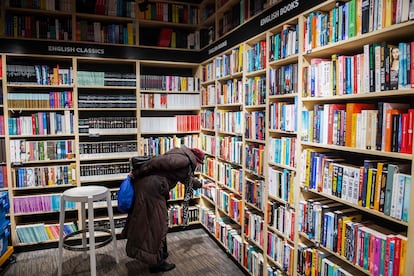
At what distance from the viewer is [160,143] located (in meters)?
4.14

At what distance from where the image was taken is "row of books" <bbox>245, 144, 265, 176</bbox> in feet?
9.09

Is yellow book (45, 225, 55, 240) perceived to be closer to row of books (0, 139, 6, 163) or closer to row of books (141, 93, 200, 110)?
row of books (0, 139, 6, 163)

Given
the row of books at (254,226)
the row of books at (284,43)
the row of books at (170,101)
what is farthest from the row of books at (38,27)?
the row of books at (254,226)

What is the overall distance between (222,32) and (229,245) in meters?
2.63

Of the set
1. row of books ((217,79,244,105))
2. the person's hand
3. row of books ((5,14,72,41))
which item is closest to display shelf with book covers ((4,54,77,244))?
row of books ((5,14,72,41))

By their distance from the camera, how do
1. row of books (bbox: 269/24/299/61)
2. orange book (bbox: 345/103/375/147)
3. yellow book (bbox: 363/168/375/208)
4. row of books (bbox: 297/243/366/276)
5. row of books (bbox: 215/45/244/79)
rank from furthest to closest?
row of books (bbox: 215/45/244/79) < row of books (bbox: 269/24/299/61) < row of books (bbox: 297/243/366/276) < orange book (bbox: 345/103/375/147) < yellow book (bbox: 363/168/375/208)

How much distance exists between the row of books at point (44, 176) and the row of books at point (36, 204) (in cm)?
15

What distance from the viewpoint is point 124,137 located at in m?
4.28

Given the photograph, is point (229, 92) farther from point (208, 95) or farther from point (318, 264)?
point (318, 264)

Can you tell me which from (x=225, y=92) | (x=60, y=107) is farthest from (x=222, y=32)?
(x=60, y=107)

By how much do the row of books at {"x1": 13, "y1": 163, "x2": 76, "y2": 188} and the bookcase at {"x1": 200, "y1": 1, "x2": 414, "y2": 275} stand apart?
2.12 meters

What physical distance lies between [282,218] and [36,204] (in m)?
3.03

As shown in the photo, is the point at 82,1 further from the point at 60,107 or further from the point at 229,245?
the point at 229,245

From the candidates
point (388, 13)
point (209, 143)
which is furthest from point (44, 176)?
point (388, 13)
